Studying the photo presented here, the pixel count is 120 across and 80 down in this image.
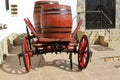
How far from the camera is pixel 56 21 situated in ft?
14.7

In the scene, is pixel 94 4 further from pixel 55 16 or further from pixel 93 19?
pixel 55 16

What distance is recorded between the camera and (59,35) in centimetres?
459

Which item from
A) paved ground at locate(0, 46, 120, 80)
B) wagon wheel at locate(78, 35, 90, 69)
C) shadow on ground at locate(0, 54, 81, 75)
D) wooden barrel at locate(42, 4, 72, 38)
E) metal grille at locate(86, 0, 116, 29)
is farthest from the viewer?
metal grille at locate(86, 0, 116, 29)

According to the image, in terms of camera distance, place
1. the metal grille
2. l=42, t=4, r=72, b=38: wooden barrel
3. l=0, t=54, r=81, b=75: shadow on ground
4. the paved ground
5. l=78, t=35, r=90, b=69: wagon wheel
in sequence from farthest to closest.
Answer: the metal grille, l=0, t=54, r=81, b=75: shadow on ground, l=78, t=35, r=90, b=69: wagon wheel, the paved ground, l=42, t=4, r=72, b=38: wooden barrel

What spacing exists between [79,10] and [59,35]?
5090mm

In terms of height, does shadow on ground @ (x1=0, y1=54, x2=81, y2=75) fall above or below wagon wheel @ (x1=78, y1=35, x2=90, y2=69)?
below

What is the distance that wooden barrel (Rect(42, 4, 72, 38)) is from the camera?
14.7 ft

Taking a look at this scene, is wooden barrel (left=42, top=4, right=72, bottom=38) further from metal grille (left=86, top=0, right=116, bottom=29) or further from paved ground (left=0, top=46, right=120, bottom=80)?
metal grille (left=86, top=0, right=116, bottom=29)

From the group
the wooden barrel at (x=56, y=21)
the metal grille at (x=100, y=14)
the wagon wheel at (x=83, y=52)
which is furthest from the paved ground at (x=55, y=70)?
the metal grille at (x=100, y=14)

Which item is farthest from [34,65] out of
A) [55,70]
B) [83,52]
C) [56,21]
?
[56,21]

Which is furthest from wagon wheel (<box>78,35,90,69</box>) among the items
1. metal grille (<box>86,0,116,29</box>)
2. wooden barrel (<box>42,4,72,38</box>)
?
metal grille (<box>86,0,116,29</box>)

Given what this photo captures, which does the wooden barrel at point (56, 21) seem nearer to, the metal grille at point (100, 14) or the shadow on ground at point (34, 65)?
the shadow on ground at point (34, 65)

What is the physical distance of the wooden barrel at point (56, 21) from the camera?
4.49 meters

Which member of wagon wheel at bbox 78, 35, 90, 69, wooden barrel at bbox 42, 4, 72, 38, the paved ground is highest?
wooden barrel at bbox 42, 4, 72, 38
